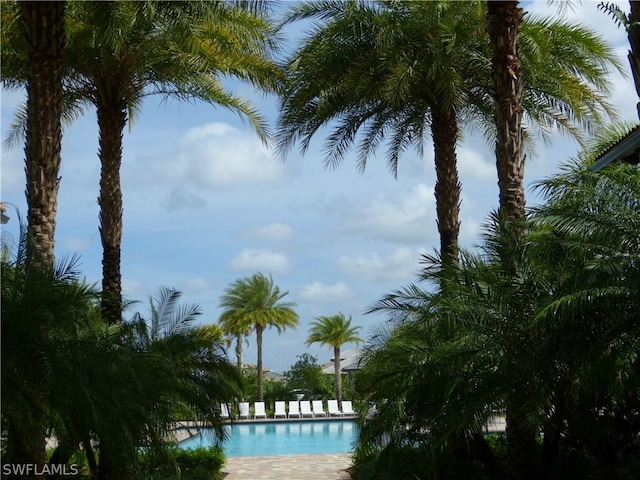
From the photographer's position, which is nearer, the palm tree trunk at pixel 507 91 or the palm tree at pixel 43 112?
the palm tree at pixel 43 112

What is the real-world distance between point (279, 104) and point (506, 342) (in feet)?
30.6

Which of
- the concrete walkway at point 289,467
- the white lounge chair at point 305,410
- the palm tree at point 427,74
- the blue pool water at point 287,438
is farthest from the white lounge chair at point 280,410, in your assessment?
the palm tree at point 427,74

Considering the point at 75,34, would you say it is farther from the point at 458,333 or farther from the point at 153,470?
the point at 458,333

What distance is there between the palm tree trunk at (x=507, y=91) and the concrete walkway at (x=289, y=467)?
8.75 metres

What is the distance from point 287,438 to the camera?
3506 cm

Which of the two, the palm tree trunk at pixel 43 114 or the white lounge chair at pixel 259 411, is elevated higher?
the palm tree trunk at pixel 43 114

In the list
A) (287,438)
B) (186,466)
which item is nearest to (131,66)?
(186,466)

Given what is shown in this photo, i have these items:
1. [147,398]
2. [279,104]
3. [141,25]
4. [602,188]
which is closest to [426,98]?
[279,104]

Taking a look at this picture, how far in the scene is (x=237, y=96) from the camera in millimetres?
18359

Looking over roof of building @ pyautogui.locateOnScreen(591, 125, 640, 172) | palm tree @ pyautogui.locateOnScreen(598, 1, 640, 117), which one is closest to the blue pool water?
roof of building @ pyautogui.locateOnScreen(591, 125, 640, 172)

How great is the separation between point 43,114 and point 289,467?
41.6ft

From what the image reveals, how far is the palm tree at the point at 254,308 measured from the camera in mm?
51531

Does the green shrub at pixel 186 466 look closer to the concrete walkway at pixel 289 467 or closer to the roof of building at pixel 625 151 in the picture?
the concrete walkway at pixel 289 467

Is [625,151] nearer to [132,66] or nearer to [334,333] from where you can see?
[132,66]
